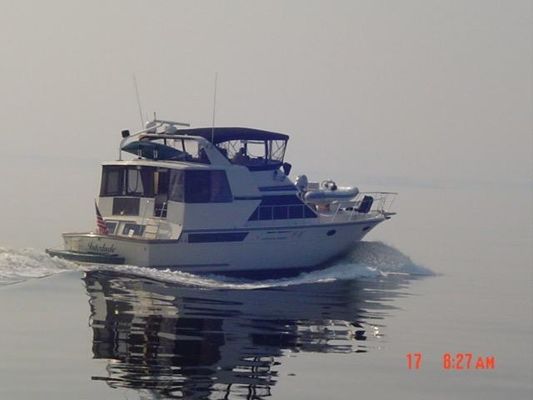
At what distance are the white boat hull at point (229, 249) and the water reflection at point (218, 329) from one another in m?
1.08

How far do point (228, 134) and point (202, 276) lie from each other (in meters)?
4.32

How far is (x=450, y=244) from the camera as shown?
143 feet

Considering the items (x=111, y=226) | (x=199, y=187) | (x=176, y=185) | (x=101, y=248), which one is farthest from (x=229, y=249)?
(x=111, y=226)

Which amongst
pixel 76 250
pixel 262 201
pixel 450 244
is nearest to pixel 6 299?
pixel 76 250

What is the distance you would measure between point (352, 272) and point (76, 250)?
7.53 meters

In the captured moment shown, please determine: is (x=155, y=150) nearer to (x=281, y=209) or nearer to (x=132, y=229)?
(x=132, y=229)

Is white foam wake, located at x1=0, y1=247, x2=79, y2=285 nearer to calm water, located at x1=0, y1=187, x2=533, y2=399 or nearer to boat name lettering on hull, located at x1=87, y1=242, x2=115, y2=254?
calm water, located at x1=0, y1=187, x2=533, y2=399

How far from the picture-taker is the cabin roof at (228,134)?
2938 cm

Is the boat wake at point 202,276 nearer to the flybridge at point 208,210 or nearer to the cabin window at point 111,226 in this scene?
the flybridge at point 208,210

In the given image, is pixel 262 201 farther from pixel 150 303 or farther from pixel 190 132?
pixel 150 303

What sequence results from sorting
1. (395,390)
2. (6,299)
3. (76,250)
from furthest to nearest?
(76,250) → (6,299) → (395,390)

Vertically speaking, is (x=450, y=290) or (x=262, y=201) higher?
(x=262, y=201)
